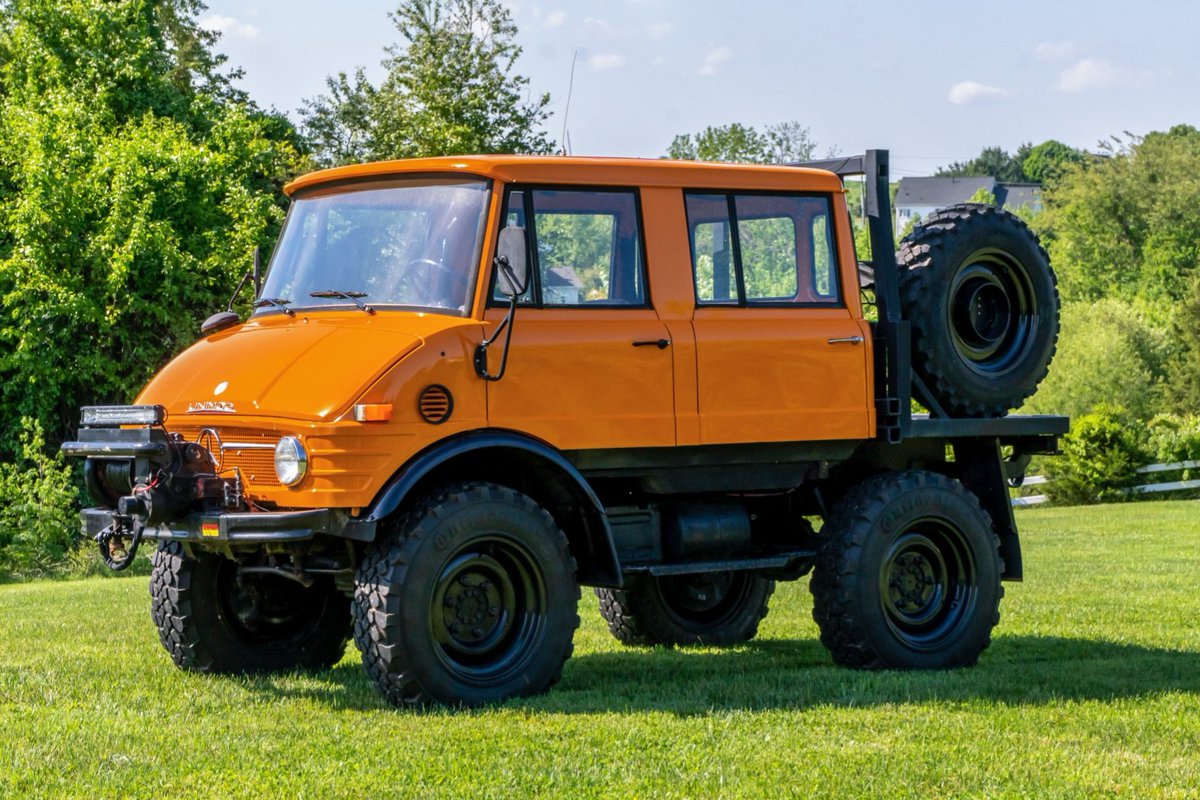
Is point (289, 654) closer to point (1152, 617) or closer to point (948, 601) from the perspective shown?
point (948, 601)

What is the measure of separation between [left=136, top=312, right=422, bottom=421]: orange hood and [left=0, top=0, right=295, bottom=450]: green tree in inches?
956

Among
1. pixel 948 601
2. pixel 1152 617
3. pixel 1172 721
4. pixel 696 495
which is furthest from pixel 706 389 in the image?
pixel 1152 617

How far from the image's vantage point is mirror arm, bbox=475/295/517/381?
8.40m

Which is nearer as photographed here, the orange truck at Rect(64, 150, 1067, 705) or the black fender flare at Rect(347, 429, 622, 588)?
the black fender flare at Rect(347, 429, 622, 588)

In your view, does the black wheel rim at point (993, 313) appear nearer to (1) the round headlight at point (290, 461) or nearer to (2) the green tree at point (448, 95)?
(1) the round headlight at point (290, 461)

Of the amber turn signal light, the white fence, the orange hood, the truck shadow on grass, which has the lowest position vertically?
the white fence

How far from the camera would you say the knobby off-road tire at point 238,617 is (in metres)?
9.43

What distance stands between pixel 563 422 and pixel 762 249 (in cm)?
184

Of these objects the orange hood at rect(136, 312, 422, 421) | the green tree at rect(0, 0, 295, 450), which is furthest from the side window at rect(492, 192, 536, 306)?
the green tree at rect(0, 0, 295, 450)

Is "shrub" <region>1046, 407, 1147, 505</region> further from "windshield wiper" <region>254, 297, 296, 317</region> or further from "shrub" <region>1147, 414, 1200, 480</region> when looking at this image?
"windshield wiper" <region>254, 297, 296, 317</region>

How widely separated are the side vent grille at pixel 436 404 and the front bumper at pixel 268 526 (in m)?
0.63

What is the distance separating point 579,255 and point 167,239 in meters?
25.6

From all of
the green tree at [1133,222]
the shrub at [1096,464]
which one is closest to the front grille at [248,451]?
the shrub at [1096,464]

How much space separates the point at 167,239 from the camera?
109 ft
